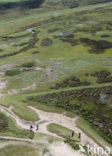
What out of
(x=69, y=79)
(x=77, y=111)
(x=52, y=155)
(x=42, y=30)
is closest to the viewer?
(x=52, y=155)

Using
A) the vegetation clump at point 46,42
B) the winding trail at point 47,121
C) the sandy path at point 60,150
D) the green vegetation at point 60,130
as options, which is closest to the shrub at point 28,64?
the vegetation clump at point 46,42

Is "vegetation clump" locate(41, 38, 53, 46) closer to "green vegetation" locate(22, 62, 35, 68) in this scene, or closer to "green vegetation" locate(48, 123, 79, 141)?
"green vegetation" locate(22, 62, 35, 68)

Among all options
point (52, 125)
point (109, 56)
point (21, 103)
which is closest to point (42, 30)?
point (109, 56)

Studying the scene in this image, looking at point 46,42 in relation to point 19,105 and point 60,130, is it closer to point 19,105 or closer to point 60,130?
point 19,105

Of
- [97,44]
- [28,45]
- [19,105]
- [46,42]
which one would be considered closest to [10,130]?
[19,105]

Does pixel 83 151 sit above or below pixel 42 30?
below

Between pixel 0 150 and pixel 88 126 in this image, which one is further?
pixel 88 126

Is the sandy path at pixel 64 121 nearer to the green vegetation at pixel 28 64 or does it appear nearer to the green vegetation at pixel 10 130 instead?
the green vegetation at pixel 10 130

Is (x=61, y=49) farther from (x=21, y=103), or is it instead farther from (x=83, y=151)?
(x=83, y=151)
